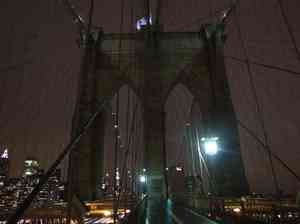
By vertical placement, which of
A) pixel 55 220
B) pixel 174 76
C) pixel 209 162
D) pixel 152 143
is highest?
pixel 174 76

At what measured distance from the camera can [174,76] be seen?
17.5 metres

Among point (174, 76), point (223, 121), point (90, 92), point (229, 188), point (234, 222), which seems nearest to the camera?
point (234, 222)

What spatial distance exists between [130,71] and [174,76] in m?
3.42

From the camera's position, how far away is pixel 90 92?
15281mm

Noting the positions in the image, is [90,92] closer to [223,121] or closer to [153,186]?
[153,186]

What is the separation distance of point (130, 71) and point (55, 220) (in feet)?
39.9

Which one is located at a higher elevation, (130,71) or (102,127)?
(130,71)

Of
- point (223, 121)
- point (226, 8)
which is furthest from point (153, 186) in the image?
point (226, 8)

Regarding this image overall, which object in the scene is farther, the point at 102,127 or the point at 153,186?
the point at 102,127

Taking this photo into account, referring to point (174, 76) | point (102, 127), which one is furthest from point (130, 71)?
point (102, 127)

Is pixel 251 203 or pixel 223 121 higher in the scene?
pixel 223 121

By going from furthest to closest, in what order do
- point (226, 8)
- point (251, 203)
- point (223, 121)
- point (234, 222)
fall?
point (226, 8), point (223, 121), point (251, 203), point (234, 222)

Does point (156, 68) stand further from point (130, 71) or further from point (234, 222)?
point (234, 222)

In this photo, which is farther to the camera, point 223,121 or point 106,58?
point 106,58
